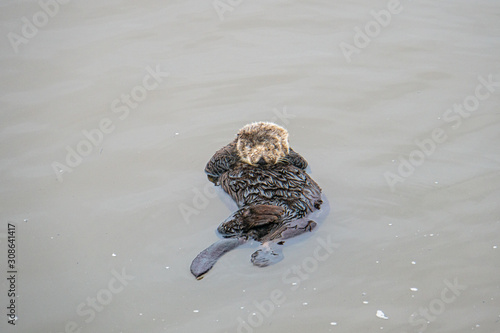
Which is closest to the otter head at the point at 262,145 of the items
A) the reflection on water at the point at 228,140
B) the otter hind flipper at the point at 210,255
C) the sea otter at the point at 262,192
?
the sea otter at the point at 262,192

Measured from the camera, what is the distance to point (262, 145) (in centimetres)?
455

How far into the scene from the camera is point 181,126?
5.64 meters

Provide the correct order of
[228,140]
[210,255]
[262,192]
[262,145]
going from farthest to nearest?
[228,140] < [262,145] < [262,192] < [210,255]

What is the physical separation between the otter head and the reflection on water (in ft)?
1.48

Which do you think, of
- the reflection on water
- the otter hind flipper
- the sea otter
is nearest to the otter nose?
the sea otter

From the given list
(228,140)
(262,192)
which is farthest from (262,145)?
(228,140)

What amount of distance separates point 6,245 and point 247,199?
1.87 meters

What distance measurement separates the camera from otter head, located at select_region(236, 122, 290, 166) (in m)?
4.55

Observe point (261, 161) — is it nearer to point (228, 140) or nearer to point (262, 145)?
point (262, 145)

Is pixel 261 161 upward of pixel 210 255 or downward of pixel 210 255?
upward

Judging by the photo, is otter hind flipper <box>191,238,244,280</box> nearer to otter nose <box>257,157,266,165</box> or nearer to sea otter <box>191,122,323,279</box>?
sea otter <box>191,122,323,279</box>

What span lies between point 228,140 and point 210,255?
1.85m

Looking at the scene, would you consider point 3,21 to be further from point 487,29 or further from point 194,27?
point 487,29

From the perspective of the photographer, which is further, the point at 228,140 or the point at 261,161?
the point at 228,140
